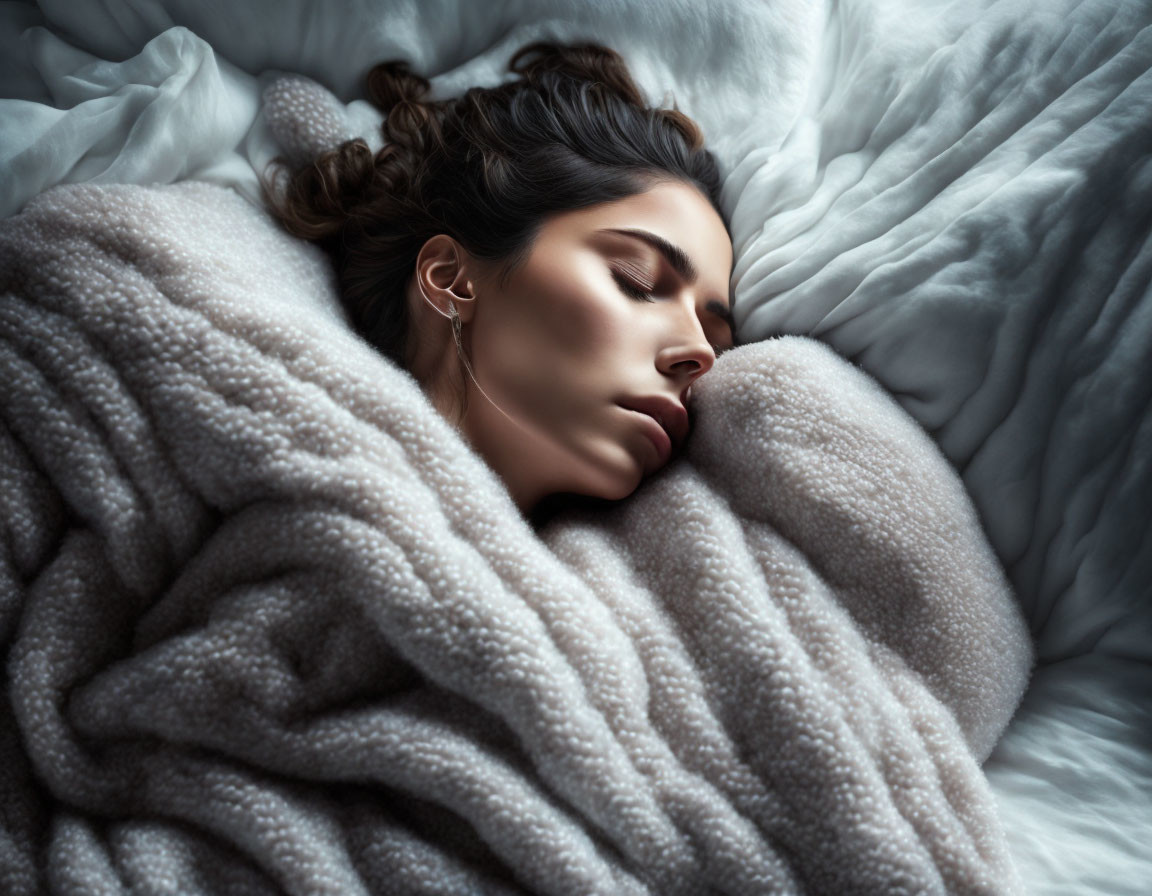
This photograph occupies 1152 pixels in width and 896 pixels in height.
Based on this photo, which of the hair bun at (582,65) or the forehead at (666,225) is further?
the hair bun at (582,65)

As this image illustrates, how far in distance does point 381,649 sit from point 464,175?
0.57 meters

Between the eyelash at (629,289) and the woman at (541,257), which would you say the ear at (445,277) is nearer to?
the woman at (541,257)

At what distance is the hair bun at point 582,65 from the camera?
1.13 m

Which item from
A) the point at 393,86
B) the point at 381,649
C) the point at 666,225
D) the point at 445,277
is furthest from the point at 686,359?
A: the point at 393,86

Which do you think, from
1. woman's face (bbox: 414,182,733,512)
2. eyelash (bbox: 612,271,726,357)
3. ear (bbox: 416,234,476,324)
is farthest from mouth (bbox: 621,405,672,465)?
ear (bbox: 416,234,476,324)

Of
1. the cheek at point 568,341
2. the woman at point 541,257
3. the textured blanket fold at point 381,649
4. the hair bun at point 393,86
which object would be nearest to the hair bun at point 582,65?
the woman at point 541,257

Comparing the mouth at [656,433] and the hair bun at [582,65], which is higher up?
the hair bun at [582,65]

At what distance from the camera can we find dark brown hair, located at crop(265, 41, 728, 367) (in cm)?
100

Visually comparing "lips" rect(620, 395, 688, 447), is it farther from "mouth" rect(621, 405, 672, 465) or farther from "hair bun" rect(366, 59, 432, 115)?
"hair bun" rect(366, 59, 432, 115)

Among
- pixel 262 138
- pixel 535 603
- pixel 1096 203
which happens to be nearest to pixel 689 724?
pixel 535 603

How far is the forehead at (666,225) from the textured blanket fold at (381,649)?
10.6 inches

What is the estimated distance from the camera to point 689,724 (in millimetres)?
696

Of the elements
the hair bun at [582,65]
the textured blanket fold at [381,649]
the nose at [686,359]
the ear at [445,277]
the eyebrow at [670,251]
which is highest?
the hair bun at [582,65]

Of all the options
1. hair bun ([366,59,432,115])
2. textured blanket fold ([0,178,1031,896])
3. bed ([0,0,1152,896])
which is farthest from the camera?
hair bun ([366,59,432,115])
